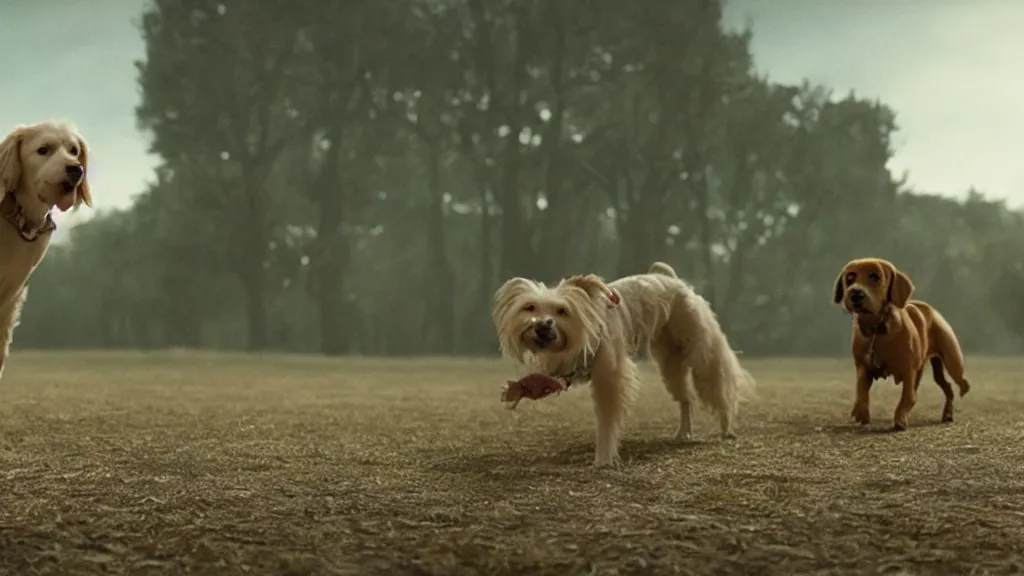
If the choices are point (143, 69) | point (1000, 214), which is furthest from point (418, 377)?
point (1000, 214)

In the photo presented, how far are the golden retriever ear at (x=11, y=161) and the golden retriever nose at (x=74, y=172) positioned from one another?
0.14 meters

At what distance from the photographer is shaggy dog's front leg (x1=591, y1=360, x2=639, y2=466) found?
235 centimetres

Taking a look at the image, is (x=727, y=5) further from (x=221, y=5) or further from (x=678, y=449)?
(x=678, y=449)

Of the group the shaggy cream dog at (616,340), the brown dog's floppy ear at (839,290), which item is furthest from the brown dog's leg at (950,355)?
the shaggy cream dog at (616,340)

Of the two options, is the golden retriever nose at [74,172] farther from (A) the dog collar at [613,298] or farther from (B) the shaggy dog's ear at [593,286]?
(A) the dog collar at [613,298]

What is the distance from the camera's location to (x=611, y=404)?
2.43 m

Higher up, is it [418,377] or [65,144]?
[65,144]

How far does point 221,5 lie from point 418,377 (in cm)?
489

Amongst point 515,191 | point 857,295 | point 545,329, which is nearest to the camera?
point 545,329

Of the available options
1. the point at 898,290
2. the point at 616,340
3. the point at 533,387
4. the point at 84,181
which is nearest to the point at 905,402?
the point at 898,290

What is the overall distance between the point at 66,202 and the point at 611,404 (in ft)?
4.56

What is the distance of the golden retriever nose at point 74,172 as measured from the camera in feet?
6.70

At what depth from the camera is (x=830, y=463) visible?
2.18m

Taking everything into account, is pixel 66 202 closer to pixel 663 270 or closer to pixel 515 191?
pixel 663 270
